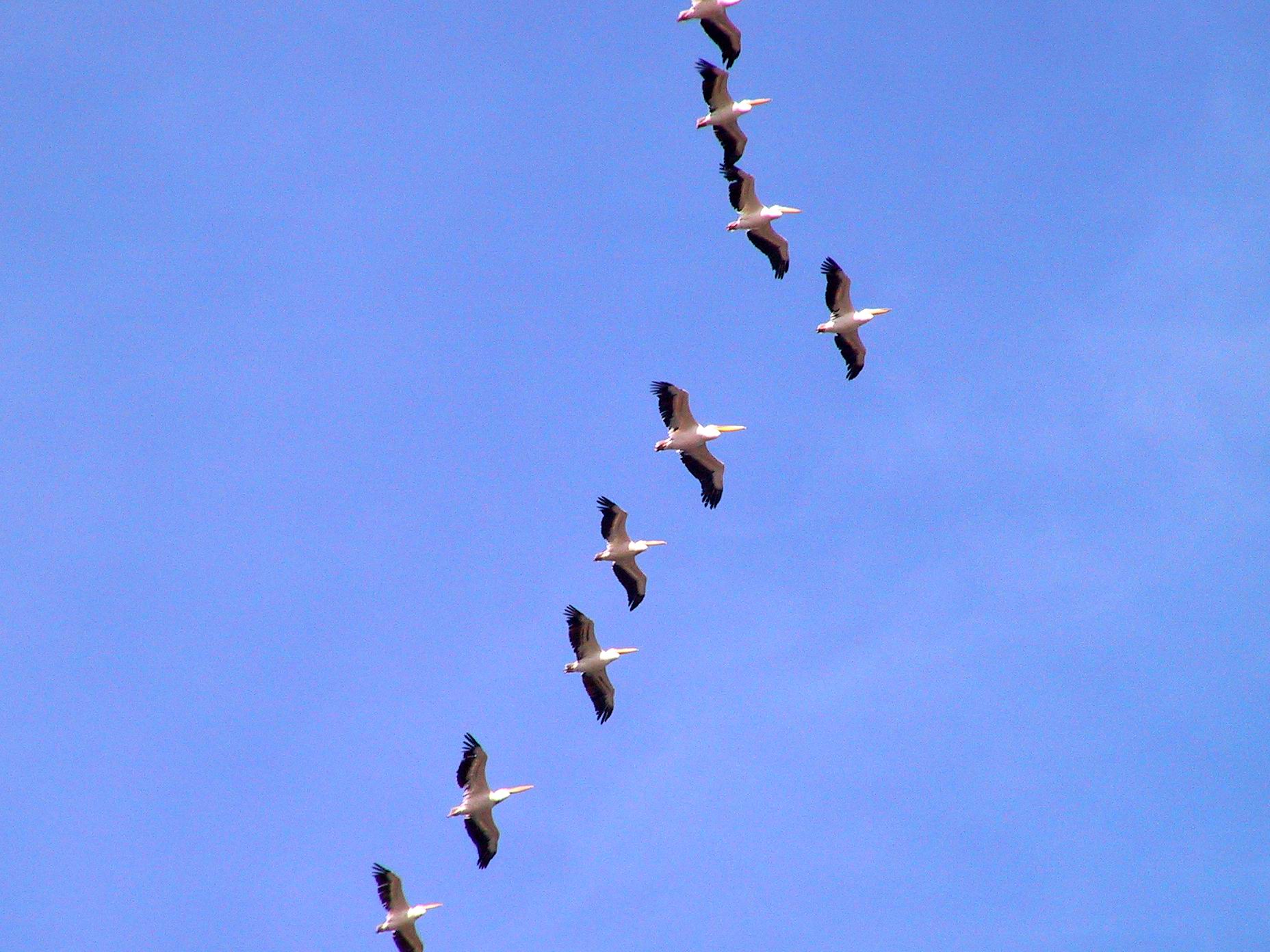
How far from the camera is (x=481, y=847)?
3888 centimetres

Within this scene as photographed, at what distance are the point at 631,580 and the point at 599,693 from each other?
2.49 meters

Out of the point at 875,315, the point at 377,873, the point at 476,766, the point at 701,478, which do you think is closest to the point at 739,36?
the point at 875,315

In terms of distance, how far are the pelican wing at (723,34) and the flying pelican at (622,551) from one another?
10.1 meters

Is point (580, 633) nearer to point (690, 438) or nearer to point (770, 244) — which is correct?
point (690, 438)

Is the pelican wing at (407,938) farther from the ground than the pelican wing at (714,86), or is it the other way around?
the pelican wing at (714,86)

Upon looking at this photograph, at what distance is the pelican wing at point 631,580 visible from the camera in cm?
4062

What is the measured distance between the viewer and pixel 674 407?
39.9 m

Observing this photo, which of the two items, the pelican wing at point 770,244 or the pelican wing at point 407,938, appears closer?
the pelican wing at point 407,938

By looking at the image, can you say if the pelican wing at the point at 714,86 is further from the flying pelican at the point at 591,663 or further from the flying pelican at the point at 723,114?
the flying pelican at the point at 591,663

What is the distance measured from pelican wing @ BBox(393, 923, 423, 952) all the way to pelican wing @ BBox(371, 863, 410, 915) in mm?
432

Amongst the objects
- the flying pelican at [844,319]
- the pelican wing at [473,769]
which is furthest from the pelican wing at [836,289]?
the pelican wing at [473,769]

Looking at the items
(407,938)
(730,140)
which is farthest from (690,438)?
(407,938)

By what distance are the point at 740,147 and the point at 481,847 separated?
16027 millimetres

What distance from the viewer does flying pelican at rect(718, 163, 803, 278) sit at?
139ft
